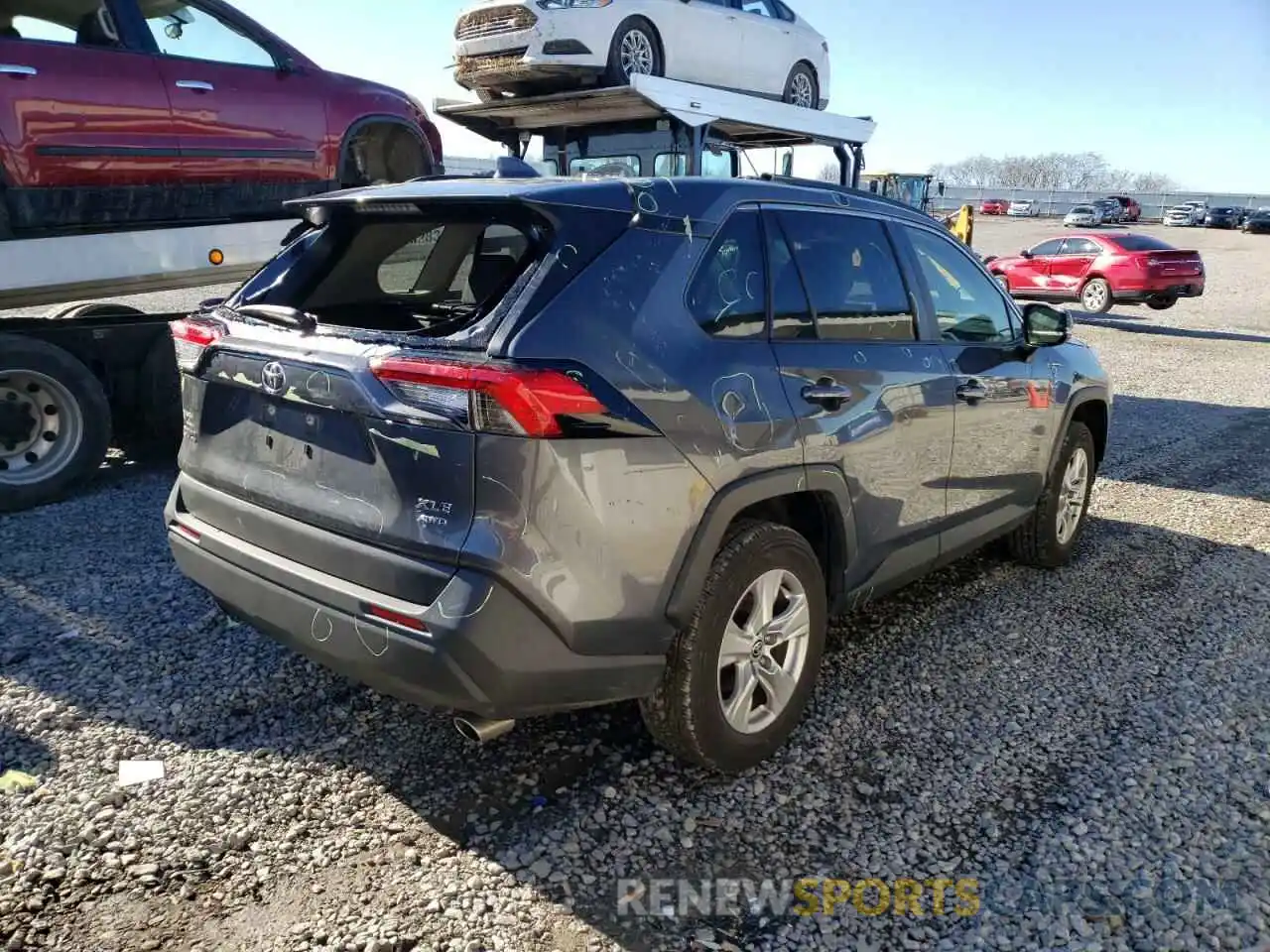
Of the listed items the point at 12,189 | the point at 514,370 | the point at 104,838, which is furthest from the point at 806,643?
the point at 12,189

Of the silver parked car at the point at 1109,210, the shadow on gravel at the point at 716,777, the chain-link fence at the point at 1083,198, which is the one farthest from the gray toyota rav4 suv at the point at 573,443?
the chain-link fence at the point at 1083,198

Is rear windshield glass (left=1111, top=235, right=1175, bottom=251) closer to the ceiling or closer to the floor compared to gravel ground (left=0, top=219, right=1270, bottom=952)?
closer to the ceiling

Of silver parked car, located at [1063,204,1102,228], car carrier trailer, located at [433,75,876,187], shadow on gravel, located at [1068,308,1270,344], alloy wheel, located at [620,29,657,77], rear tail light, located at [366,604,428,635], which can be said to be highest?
silver parked car, located at [1063,204,1102,228]

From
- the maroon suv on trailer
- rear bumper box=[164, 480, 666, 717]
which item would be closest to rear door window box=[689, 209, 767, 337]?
rear bumper box=[164, 480, 666, 717]

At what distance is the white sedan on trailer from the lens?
752 cm

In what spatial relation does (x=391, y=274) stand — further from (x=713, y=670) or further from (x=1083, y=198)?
(x=1083, y=198)

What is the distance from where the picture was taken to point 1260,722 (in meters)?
3.45

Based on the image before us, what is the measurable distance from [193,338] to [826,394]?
205 centimetres

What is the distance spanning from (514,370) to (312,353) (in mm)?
659

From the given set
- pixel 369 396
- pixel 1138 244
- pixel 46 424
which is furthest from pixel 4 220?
pixel 1138 244

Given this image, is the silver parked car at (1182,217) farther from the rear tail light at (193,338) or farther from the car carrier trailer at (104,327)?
the rear tail light at (193,338)

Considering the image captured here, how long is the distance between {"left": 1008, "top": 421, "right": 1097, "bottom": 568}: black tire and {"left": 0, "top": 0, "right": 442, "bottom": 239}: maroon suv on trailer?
4875mm

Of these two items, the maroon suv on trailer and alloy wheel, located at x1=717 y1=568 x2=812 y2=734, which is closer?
alloy wheel, located at x1=717 y1=568 x2=812 y2=734

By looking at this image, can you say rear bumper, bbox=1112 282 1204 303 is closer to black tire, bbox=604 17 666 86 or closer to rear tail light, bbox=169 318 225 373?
black tire, bbox=604 17 666 86
